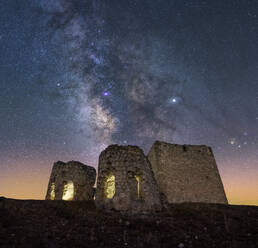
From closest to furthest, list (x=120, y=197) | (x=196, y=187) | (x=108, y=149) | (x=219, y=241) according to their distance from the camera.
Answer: (x=219, y=241) → (x=120, y=197) → (x=108, y=149) → (x=196, y=187)

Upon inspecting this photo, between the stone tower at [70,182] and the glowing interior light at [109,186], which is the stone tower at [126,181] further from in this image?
the stone tower at [70,182]

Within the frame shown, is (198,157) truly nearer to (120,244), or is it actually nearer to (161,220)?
(161,220)

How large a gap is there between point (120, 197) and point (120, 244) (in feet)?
11.6

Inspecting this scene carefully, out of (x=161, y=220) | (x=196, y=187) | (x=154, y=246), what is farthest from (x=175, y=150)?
(x=154, y=246)

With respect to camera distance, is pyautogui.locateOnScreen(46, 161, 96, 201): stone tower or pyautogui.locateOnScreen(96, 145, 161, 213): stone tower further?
pyautogui.locateOnScreen(46, 161, 96, 201): stone tower

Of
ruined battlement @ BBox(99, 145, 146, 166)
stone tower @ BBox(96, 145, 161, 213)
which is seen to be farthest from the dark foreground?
ruined battlement @ BBox(99, 145, 146, 166)

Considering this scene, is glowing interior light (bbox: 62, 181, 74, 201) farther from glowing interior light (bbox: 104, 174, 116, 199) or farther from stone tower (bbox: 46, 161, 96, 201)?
glowing interior light (bbox: 104, 174, 116, 199)

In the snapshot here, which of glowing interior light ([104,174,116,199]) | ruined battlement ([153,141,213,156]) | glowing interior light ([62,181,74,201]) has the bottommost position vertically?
glowing interior light ([104,174,116,199])

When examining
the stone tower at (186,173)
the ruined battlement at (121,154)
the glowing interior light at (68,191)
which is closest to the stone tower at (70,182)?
the glowing interior light at (68,191)

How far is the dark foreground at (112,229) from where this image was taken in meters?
5.76

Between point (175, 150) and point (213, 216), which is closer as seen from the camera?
point (213, 216)

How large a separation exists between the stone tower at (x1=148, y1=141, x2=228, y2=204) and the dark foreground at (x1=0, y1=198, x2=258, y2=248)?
23.3 ft

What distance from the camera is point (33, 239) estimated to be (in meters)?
5.57

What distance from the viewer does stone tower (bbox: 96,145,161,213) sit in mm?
9289
